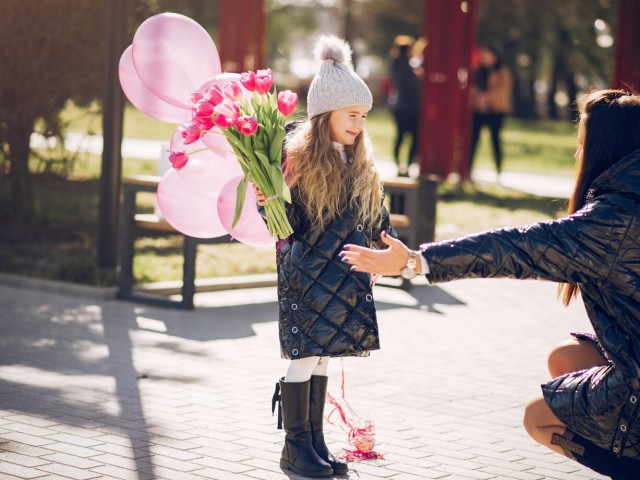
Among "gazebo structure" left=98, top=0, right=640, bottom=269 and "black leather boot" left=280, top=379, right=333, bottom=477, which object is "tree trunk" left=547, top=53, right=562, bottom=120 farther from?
"black leather boot" left=280, top=379, right=333, bottom=477

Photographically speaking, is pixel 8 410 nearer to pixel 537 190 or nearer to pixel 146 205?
pixel 146 205

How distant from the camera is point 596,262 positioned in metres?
3.73

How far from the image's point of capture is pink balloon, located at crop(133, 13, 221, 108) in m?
5.18

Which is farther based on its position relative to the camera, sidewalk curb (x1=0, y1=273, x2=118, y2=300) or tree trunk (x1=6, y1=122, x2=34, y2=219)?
tree trunk (x1=6, y1=122, x2=34, y2=219)

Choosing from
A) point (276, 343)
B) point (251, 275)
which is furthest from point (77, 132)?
point (276, 343)

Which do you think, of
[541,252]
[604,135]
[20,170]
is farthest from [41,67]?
[541,252]

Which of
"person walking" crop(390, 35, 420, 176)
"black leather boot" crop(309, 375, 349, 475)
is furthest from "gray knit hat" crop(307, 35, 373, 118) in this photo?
"person walking" crop(390, 35, 420, 176)

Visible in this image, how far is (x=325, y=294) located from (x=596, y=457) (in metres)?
1.33

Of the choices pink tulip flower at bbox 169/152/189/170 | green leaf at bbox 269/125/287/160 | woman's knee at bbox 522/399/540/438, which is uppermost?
green leaf at bbox 269/125/287/160

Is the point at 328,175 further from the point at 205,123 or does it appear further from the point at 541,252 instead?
the point at 541,252

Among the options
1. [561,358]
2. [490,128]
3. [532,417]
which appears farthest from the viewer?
[490,128]

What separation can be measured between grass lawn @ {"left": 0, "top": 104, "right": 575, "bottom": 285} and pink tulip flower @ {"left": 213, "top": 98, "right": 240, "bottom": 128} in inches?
82.8

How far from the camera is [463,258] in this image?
3.70 meters

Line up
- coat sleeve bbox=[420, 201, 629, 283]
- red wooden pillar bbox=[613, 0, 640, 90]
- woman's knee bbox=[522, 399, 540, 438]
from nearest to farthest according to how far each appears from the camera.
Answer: coat sleeve bbox=[420, 201, 629, 283], woman's knee bbox=[522, 399, 540, 438], red wooden pillar bbox=[613, 0, 640, 90]
